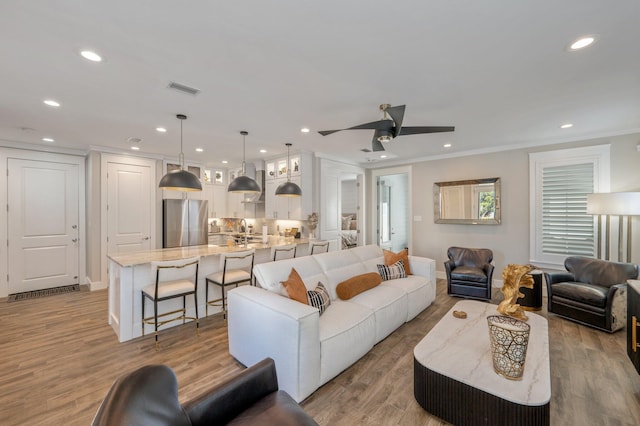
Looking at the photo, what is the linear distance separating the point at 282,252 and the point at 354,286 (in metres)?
1.59

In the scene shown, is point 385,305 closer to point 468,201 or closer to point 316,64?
point 316,64

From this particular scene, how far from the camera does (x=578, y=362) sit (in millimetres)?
2615

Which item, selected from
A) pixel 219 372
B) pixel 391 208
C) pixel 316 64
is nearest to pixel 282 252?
pixel 219 372

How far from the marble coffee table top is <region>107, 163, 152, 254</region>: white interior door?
18.7 ft

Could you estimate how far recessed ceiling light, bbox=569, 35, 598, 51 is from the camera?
1916mm

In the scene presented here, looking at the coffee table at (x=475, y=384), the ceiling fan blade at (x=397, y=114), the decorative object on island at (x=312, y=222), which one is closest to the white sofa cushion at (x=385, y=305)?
the coffee table at (x=475, y=384)

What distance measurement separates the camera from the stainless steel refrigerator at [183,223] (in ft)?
19.4

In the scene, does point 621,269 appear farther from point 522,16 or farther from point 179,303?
point 179,303

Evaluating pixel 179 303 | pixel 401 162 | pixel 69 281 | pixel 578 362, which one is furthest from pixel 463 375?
pixel 69 281

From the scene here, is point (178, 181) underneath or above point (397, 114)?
underneath

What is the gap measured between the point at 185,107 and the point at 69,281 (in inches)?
186

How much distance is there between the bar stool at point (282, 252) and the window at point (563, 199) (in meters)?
4.27

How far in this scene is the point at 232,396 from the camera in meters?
1.34

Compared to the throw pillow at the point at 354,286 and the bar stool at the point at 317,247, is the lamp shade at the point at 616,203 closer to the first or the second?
the throw pillow at the point at 354,286
